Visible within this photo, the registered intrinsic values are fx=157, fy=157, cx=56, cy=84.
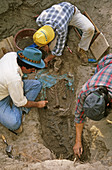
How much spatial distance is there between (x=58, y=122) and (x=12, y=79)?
151 centimetres

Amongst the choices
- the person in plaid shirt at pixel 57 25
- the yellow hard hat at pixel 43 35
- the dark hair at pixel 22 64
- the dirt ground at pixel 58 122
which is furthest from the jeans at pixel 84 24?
the dark hair at pixel 22 64

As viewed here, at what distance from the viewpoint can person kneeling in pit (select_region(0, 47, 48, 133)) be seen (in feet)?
8.88

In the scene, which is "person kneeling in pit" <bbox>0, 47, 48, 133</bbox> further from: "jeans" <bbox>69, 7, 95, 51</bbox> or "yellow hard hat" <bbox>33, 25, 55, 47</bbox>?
"jeans" <bbox>69, 7, 95, 51</bbox>

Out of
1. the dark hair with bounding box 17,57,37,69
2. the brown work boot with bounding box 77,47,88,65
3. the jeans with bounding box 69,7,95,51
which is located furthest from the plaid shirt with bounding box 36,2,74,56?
the dark hair with bounding box 17,57,37,69

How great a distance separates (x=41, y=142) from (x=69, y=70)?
6.52ft

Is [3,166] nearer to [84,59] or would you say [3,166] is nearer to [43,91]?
[43,91]

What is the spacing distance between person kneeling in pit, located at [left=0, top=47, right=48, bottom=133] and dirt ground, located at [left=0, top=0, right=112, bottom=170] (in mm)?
273

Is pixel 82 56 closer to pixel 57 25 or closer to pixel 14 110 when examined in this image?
pixel 57 25

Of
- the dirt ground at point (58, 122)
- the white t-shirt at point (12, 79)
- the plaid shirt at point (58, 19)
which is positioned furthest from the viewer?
the plaid shirt at point (58, 19)

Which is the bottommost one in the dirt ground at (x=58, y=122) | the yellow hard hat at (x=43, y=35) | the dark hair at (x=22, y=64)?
the dirt ground at (x=58, y=122)

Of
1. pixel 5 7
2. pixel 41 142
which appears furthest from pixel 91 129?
pixel 5 7

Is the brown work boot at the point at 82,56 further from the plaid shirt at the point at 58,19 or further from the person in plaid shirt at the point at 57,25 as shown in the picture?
the plaid shirt at the point at 58,19

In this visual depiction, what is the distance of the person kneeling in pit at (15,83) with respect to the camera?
271 cm

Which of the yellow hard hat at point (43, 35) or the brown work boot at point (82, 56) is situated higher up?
the yellow hard hat at point (43, 35)
